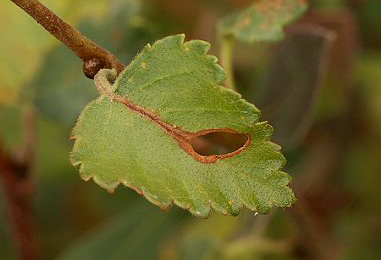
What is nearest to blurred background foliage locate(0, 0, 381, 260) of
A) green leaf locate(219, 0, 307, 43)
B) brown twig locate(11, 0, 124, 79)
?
green leaf locate(219, 0, 307, 43)

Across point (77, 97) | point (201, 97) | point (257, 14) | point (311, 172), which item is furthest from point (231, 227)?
point (201, 97)

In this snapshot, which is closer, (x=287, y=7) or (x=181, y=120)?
(x=181, y=120)

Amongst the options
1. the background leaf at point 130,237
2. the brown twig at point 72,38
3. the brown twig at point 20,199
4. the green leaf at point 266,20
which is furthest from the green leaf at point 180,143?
the background leaf at point 130,237

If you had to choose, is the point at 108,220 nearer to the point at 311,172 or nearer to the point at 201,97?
the point at 311,172

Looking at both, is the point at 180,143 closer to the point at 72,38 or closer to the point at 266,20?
the point at 72,38

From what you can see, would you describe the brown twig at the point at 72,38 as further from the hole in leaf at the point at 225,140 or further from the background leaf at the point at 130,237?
the background leaf at the point at 130,237

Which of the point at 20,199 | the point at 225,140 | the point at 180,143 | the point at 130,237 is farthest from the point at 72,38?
the point at 130,237
